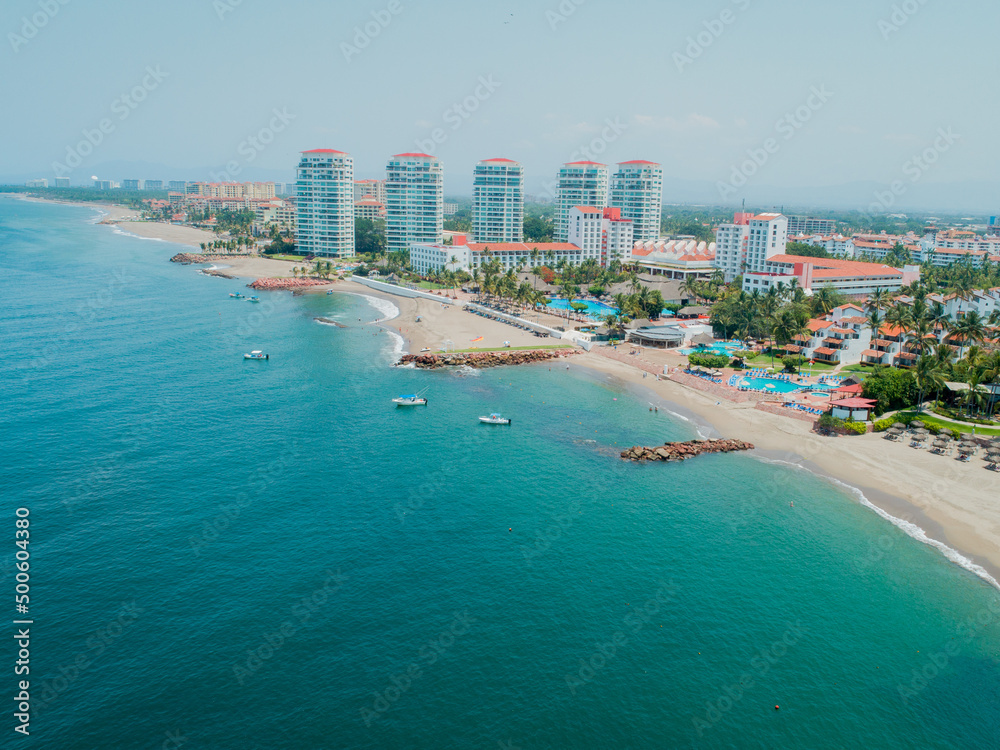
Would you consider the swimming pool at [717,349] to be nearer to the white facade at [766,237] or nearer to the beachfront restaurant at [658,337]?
the beachfront restaurant at [658,337]

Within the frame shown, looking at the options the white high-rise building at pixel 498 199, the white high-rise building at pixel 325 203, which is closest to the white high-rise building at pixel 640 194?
the white high-rise building at pixel 498 199

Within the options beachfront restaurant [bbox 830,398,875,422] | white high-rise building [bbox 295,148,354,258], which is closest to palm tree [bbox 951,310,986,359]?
beachfront restaurant [bbox 830,398,875,422]

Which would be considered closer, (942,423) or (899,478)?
(899,478)

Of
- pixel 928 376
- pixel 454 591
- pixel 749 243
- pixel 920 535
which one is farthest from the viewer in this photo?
pixel 749 243

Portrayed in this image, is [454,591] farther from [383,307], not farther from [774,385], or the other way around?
[383,307]

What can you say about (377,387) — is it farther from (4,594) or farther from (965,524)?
(965,524)

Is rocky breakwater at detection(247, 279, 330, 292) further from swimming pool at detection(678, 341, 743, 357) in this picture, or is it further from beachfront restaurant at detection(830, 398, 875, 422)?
beachfront restaurant at detection(830, 398, 875, 422)

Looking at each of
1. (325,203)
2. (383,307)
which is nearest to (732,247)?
(383,307)
